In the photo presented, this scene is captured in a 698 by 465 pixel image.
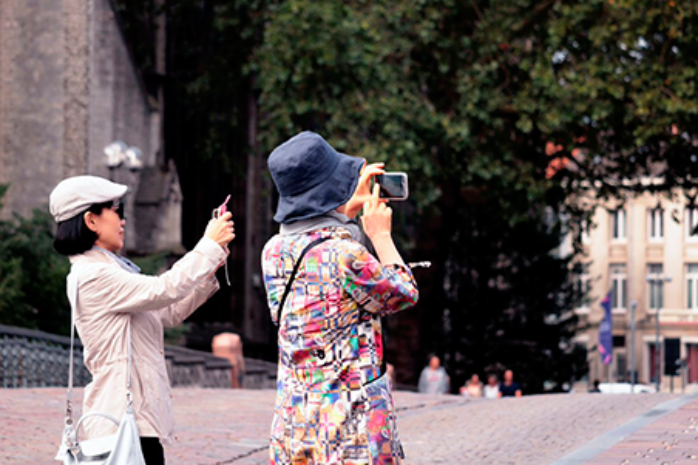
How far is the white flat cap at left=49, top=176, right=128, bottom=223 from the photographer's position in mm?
5047

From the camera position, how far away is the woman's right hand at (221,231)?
16.1 ft

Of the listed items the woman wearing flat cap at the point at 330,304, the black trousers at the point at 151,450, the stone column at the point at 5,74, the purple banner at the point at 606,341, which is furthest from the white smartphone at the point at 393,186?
the purple banner at the point at 606,341

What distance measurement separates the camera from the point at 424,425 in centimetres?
1378

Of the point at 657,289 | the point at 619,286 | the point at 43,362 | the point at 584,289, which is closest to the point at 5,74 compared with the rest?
the point at 43,362

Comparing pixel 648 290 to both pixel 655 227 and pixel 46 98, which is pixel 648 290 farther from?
pixel 46 98

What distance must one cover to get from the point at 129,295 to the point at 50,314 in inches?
703

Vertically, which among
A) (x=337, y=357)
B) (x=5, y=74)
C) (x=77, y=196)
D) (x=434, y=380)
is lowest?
(x=434, y=380)

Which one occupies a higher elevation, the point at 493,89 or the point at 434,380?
the point at 493,89

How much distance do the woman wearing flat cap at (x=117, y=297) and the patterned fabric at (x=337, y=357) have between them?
0.47 meters

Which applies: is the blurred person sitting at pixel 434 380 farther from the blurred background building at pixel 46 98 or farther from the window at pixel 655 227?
the window at pixel 655 227

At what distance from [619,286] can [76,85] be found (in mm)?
59929

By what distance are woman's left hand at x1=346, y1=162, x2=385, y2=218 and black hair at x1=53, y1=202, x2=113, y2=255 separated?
0.98 meters

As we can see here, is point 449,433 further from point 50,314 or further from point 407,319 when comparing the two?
point 407,319

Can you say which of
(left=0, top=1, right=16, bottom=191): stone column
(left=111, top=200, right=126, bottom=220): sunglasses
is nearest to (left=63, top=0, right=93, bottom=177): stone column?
(left=0, top=1, right=16, bottom=191): stone column
